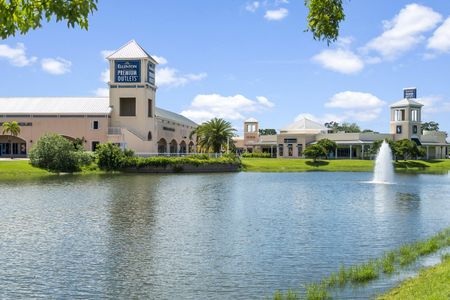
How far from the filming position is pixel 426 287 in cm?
1162

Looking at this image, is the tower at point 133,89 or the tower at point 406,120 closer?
the tower at point 133,89

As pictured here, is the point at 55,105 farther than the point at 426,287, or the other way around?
the point at 55,105

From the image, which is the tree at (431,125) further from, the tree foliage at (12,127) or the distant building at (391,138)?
the tree foliage at (12,127)

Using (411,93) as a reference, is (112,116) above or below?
below

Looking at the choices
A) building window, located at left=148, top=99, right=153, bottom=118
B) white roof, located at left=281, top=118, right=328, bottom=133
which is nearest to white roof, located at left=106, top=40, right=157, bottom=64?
building window, located at left=148, top=99, right=153, bottom=118

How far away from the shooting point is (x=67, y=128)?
86688 millimetres

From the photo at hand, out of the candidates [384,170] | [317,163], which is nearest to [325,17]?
[384,170]

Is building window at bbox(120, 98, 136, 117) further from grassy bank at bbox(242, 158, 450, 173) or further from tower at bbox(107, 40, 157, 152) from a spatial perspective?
grassy bank at bbox(242, 158, 450, 173)

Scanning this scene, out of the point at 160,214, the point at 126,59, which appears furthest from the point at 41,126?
the point at 160,214

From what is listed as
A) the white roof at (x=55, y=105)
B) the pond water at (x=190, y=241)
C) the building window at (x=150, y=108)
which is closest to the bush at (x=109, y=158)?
the white roof at (x=55, y=105)

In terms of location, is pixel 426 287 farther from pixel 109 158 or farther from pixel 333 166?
pixel 333 166

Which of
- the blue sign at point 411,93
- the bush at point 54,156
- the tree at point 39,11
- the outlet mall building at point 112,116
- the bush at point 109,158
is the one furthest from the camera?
the blue sign at point 411,93

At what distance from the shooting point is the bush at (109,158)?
240ft

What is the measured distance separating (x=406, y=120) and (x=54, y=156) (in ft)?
248
